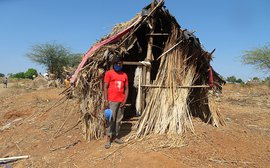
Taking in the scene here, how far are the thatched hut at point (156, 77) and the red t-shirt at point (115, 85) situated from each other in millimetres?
631

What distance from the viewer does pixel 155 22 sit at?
7.28 m

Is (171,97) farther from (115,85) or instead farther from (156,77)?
(115,85)

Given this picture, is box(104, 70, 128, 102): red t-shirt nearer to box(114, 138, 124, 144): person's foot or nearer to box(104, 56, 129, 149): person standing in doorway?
box(104, 56, 129, 149): person standing in doorway

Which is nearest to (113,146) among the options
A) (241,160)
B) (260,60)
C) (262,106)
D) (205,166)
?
(205,166)

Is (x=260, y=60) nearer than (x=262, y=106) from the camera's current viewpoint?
No

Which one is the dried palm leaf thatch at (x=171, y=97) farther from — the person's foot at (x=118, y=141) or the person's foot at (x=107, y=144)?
the person's foot at (x=107, y=144)

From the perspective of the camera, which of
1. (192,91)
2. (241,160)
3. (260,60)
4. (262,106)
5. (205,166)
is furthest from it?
(260,60)

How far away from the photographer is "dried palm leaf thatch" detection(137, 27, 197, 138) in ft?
21.6

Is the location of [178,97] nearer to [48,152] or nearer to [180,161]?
[180,161]

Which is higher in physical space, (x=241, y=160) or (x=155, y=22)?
(x=155, y=22)

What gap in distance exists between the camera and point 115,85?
6.12 metres

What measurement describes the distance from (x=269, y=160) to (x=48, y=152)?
4593 mm

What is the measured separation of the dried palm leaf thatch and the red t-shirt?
904mm

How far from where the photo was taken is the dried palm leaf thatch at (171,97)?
6594mm
